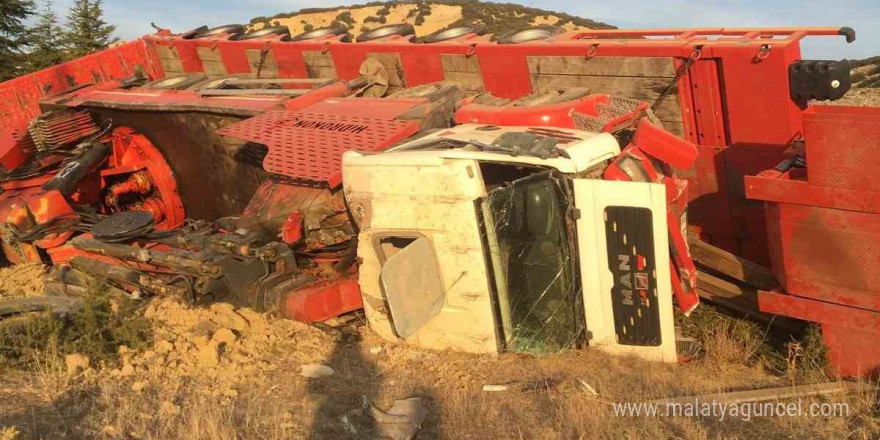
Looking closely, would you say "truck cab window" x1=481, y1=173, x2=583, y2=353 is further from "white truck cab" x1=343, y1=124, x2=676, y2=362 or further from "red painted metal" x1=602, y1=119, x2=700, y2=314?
"red painted metal" x1=602, y1=119, x2=700, y2=314

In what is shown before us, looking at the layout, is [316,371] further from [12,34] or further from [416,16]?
[416,16]

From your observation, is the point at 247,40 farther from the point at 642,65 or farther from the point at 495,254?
the point at 495,254

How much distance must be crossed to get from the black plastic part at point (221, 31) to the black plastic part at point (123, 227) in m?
4.73

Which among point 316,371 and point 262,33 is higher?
point 262,33

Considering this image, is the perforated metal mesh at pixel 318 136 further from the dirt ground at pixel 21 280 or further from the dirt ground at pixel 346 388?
the dirt ground at pixel 21 280

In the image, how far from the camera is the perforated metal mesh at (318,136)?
661 centimetres

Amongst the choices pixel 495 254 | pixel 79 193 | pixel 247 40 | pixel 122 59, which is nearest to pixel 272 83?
pixel 247 40

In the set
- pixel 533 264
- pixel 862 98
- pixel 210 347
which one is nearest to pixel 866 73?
pixel 862 98

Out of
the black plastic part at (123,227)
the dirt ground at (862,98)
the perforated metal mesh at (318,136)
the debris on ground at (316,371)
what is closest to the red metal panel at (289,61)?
the perforated metal mesh at (318,136)

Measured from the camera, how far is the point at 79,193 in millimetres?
9875

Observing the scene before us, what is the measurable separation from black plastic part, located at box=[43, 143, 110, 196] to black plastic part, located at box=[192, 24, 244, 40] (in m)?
2.82

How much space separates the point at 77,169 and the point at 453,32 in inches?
186

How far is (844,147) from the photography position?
15.2ft

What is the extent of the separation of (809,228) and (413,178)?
2539 mm
